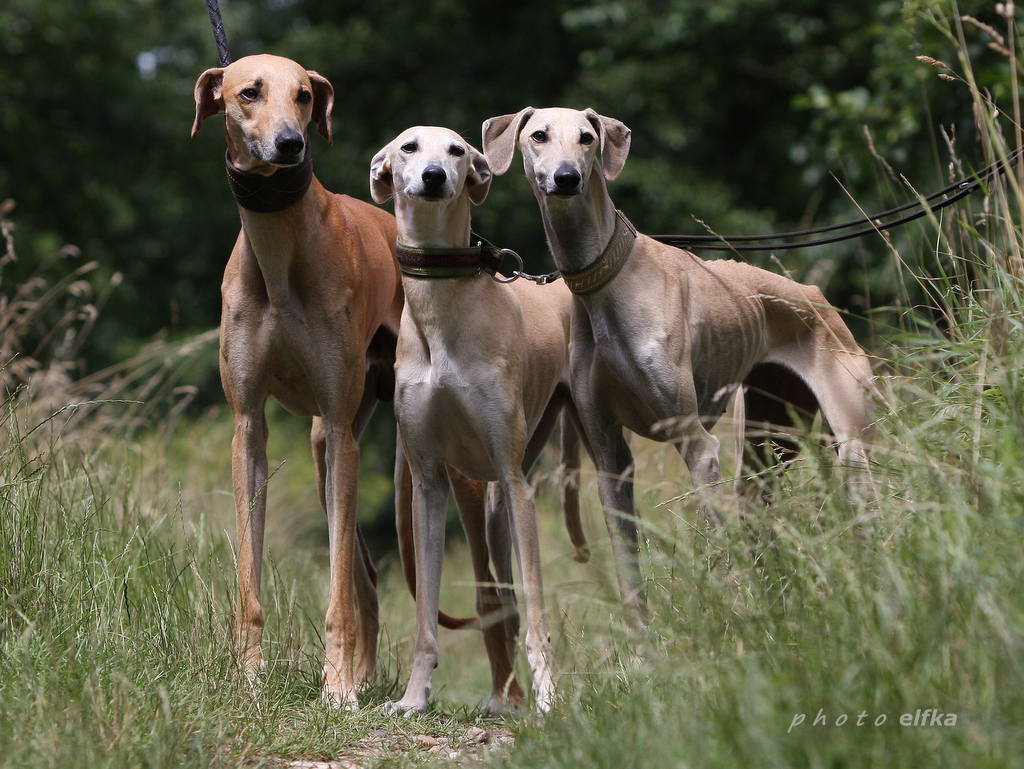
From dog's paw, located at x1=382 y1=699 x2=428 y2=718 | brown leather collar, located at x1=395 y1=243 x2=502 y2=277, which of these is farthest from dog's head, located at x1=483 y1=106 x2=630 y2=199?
dog's paw, located at x1=382 y1=699 x2=428 y2=718

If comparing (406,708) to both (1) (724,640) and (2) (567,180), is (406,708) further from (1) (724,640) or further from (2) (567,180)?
(2) (567,180)

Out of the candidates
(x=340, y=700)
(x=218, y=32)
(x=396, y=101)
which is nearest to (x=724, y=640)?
(x=340, y=700)

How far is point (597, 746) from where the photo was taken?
2.58 m

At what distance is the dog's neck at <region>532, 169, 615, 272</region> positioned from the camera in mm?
4285

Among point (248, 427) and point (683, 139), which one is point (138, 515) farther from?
point (683, 139)

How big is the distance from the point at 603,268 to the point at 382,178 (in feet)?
3.22

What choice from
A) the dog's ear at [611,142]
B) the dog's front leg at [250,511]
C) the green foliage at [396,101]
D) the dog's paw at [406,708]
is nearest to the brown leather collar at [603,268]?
the dog's ear at [611,142]

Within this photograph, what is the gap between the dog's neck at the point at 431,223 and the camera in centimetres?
421

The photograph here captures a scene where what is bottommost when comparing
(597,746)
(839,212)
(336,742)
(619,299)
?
(839,212)

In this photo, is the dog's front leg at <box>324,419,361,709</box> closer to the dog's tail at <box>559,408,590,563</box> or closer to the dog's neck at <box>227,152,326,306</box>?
the dog's neck at <box>227,152,326,306</box>

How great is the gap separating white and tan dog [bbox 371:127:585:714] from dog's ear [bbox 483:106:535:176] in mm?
73

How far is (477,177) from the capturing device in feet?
14.5

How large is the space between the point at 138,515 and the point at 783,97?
527 inches

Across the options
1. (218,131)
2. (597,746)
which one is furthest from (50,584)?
(218,131)
